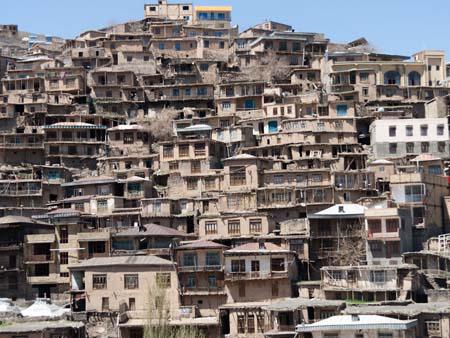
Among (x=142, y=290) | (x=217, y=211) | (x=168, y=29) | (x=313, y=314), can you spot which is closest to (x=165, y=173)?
(x=217, y=211)

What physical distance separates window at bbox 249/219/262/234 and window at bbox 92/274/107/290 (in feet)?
32.8

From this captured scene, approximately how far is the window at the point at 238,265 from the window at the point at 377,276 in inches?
288

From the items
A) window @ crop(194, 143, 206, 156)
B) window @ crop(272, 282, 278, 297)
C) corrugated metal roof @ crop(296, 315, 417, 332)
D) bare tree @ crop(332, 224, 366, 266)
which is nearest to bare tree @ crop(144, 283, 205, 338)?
corrugated metal roof @ crop(296, 315, 417, 332)

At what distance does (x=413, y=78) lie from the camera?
82.8 metres

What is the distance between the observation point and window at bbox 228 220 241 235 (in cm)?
5712

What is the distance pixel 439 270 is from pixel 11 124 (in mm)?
39602

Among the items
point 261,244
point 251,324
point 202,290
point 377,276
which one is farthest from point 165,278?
point 377,276

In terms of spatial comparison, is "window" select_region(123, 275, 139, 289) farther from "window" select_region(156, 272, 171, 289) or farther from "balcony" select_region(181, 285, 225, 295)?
"balcony" select_region(181, 285, 225, 295)

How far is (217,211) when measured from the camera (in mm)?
60938

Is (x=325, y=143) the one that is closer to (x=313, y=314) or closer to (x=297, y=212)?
(x=297, y=212)

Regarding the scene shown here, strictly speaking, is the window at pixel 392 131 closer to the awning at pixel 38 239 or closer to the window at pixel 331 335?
the awning at pixel 38 239

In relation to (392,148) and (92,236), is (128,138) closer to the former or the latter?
(92,236)

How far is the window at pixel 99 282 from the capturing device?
52594 millimetres

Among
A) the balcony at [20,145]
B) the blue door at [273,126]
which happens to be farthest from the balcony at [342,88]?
the balcony at [20,145]
